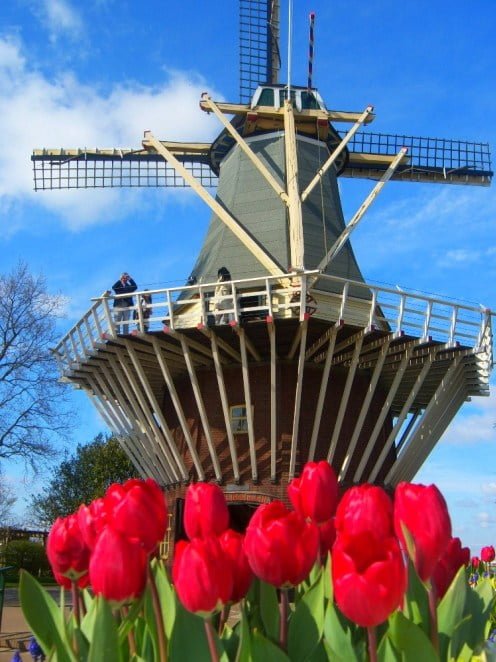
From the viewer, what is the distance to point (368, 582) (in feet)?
5.24

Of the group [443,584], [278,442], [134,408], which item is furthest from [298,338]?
[443,584]

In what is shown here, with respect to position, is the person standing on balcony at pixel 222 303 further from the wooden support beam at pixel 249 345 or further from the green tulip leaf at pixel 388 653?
the green tulip leaf at pixel 388 653

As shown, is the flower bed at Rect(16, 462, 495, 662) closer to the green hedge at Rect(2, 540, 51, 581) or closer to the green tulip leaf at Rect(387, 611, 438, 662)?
the green tulip leaf at Rect(387, 611, 438, 662)

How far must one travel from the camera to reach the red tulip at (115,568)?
1814 millimetres

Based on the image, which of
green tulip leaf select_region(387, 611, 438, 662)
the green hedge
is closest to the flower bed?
green tulip leaf select_region(387, 611, 438, 662)

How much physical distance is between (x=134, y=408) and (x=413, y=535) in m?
15.1

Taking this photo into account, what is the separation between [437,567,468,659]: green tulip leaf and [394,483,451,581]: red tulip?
0.14 metres

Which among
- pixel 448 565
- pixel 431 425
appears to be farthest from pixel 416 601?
pixel 431 425

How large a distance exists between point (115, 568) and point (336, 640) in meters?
0.58

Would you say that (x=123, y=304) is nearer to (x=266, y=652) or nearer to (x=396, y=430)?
(x=396, y=430)

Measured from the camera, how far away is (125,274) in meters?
17.0

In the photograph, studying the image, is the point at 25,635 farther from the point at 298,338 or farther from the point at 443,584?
the point at 443,584

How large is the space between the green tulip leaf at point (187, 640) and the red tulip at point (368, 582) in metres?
0.43

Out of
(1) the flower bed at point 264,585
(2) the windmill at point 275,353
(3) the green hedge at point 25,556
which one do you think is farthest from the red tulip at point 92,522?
(3) the green hedge at point 25,556
